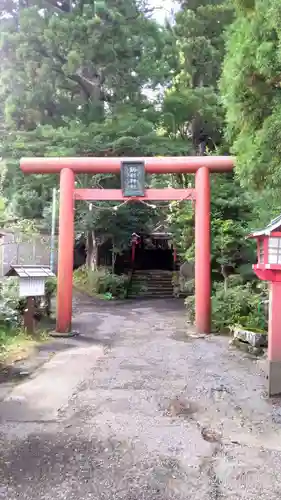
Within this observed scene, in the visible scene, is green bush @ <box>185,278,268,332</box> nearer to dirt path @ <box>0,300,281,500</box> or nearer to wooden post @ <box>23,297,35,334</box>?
dirt path @ <box>0,300,281,500</box>

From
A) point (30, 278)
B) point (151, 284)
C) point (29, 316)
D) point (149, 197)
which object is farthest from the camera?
point (151, 284)

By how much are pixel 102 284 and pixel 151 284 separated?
347cm

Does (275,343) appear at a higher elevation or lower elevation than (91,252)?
lower

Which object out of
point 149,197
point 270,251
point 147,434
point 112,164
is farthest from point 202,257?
point 147,434

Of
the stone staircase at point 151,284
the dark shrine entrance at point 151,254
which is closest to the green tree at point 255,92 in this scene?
the stone staircase at point 151,284

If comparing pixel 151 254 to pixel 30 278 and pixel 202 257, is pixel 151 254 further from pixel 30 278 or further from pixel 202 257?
pixel 30 278

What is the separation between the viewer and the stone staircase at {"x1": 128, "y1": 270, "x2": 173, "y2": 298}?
64.9ft

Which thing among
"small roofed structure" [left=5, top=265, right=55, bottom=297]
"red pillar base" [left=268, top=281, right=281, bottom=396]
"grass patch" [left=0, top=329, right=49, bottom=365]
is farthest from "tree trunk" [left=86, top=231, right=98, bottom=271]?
"red pillar base" [left=268, top=281, right=281, bottom=396]

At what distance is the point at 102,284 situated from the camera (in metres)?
18.1

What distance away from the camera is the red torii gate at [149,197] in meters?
9.78

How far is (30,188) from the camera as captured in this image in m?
17.4

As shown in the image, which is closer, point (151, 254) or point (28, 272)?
point (28, 272)

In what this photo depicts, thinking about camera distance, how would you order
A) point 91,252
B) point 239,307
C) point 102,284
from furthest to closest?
point 91,252, point 102,284, point 239,307

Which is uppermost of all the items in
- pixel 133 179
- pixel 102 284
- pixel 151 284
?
pixel 133 179
